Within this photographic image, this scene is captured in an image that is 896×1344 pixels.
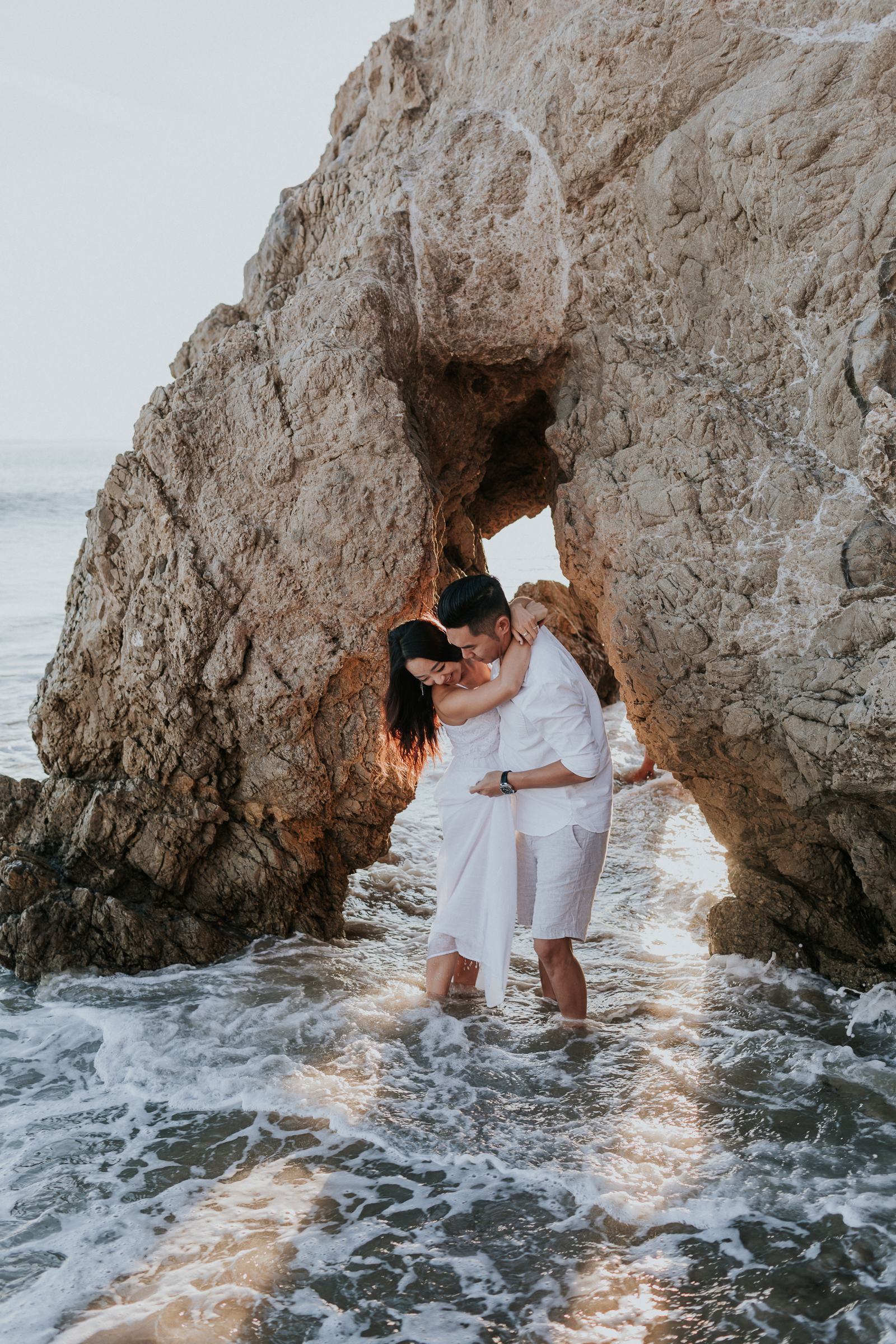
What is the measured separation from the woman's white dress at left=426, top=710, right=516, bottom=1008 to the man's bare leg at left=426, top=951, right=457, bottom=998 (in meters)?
0.13

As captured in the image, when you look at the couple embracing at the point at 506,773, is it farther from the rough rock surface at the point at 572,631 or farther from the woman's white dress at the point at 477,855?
the rough rock surface at the point at 572,631

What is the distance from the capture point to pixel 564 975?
13.8 ft

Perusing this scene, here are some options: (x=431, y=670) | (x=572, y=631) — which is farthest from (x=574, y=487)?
(x=572, y=631)

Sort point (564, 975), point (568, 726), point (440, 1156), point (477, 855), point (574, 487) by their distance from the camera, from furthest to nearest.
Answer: point (574, 487) < point (477, 855) < point (564, 975) < point (568, 726) < point (440, 1156)

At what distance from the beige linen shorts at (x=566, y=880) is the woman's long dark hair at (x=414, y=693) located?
2.21ft

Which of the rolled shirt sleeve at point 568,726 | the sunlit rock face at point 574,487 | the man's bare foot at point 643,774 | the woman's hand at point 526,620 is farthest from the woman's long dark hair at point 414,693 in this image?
the man's bare foot at point 643,774

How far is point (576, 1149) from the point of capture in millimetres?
3268

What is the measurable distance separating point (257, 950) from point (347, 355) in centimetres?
306

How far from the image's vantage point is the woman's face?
4.07m

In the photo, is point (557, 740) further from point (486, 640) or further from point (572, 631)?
point (572, 631)

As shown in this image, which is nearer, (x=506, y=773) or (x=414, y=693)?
(x=506, y=773)

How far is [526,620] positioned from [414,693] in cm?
62

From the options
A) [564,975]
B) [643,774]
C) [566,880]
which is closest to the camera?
[566,880]

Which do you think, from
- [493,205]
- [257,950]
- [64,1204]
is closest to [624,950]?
[257,950]
